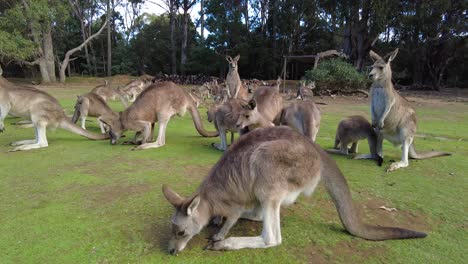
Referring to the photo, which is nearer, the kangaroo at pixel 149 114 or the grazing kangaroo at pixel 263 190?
the grazing kangaroo at pixel 263 190

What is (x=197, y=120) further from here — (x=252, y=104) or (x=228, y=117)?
(x=252, y=104)

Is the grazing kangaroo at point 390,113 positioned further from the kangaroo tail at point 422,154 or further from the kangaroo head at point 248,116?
the kangaroo head at point 248,116

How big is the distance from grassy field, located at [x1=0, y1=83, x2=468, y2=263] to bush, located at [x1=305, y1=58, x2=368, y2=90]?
1685cm

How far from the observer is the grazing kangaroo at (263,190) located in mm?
3125

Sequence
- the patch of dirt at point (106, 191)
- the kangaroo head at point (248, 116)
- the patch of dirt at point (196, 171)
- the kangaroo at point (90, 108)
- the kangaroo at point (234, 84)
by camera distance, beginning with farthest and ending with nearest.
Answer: the kangaroo at point (234, 84), the kangaroo at point (90, 108), the kangaroo head at point (248, 116), the patch of dirt at point (196, 171), the patch of dirt at point (106, 191)

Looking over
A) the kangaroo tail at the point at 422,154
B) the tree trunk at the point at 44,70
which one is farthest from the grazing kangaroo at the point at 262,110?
the tree trunk at the point at 44,70

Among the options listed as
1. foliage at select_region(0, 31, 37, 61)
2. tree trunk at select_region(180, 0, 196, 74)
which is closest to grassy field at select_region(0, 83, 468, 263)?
foliage at select_region(0, 31, 37, 61)

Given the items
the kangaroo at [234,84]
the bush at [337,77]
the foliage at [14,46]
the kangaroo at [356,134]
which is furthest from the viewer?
the foliage at [14,46]

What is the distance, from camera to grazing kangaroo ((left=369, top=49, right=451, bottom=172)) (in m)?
5.92

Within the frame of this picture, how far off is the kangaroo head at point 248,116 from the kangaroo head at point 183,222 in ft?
9.75

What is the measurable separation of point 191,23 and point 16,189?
44.7 m

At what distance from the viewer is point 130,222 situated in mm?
3611

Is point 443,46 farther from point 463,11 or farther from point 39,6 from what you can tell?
point 39,6

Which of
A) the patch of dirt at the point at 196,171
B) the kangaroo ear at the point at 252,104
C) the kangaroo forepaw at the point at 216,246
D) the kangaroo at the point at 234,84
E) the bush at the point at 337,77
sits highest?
the bush at the point at 337,77
